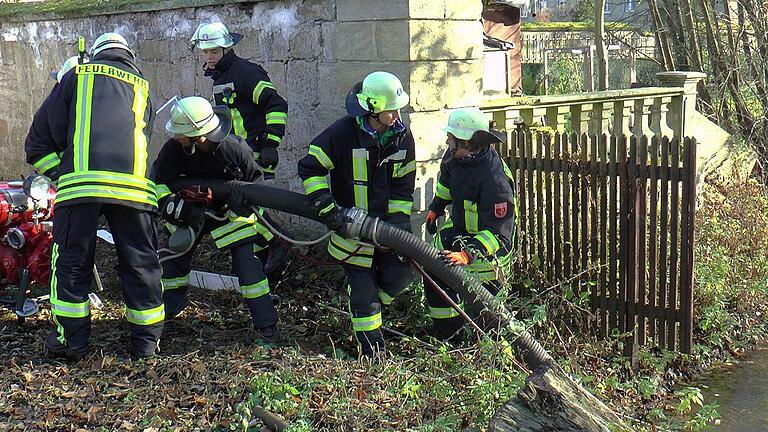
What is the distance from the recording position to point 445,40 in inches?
249

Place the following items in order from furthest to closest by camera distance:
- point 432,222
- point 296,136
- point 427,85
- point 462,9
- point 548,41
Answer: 1. point 548,41
2. point 296,136
3. point 462,9
4. point 427,85
5. point 432,222

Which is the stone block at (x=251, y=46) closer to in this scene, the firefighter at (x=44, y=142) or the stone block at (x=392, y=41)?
the stone block at (x=392, y=41)

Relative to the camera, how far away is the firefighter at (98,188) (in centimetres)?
495

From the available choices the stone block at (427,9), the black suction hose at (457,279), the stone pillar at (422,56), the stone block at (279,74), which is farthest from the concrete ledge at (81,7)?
the black suction hose at (457,279)

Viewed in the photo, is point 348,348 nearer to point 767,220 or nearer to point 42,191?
point 42,191

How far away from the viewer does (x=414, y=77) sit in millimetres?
6211

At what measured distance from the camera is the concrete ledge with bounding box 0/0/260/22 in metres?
8.19

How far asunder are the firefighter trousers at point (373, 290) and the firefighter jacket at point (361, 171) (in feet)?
0.36

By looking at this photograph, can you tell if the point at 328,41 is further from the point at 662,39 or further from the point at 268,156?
the point at 662,39

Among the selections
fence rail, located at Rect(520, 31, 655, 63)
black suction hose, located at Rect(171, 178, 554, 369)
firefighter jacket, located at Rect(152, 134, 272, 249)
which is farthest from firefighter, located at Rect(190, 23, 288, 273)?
fence rail, located at Rect(520, 31, 655, 63)

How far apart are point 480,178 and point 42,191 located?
300 centimetres

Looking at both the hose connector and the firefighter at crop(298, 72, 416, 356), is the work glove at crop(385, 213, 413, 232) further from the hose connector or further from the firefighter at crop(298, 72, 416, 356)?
the hose connector

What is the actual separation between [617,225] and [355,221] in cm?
211

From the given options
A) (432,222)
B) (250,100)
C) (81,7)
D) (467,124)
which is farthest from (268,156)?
(81,7)
